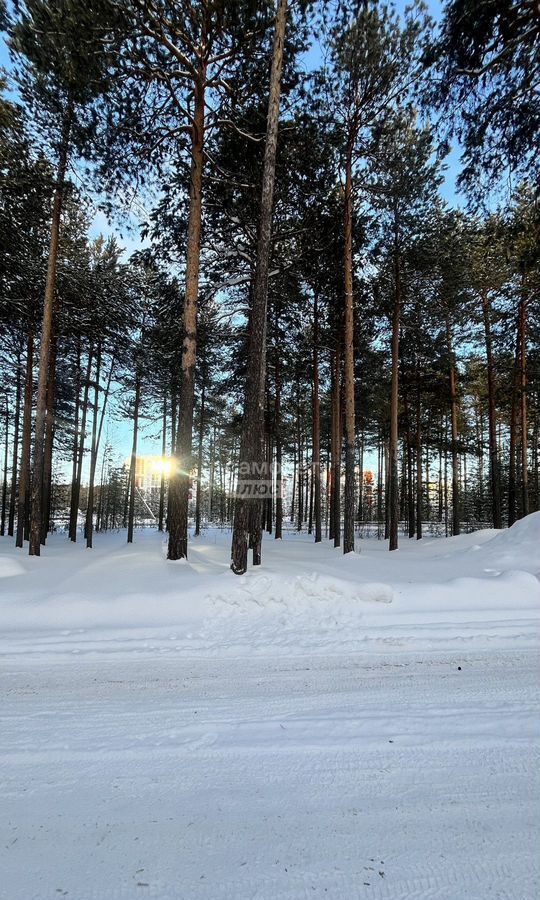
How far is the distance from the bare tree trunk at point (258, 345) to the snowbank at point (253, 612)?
0.91m

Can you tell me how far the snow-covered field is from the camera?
1458 millimetres

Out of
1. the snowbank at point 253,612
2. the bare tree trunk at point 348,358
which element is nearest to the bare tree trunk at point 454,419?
the bare tree trunk at point 348,358

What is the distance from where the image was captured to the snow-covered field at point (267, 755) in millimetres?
1458

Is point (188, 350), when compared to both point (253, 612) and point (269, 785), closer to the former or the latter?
point (253, 612)

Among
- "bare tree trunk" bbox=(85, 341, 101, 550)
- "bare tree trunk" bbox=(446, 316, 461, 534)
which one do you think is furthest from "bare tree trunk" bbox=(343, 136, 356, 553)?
"bare tree trunk" bbox=(85, 341, 101, 550)

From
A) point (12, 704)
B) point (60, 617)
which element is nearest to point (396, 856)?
point (12, 704)

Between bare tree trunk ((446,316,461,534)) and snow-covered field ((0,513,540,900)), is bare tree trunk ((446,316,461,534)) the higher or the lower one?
the higher one

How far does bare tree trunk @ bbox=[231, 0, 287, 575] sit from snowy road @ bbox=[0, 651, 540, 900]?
3.59 m

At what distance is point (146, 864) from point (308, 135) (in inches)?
468

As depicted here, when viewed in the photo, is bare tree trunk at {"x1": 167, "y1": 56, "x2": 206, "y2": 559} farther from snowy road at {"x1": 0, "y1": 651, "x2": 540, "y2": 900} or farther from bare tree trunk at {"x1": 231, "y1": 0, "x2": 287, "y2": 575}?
snowy road at {"x1": 0, "y1": 651, "x2": 540, "y2": 900}

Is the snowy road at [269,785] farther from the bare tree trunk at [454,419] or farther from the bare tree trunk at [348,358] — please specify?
the bare tree trunk at [454,419]

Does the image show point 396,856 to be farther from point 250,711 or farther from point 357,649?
point 357,649

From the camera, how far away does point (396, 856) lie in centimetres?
152

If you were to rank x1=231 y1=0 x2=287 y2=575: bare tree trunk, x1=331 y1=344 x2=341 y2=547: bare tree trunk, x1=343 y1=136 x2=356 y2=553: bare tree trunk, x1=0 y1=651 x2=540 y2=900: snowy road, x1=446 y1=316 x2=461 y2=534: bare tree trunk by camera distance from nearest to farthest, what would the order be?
x1=0 y1=651 x2=540 y2=900: snowy road
x1=231 y1=0 x2=287 y2=575: bare tree trunk
x1=343 y1=136 x2=356 y2=553: bare tree trunk
x1=331 y1=344 x2=341 y2=547: bare tree trunk
x1=446 y1=316 x2=461 y2=534: bare tree trunk
